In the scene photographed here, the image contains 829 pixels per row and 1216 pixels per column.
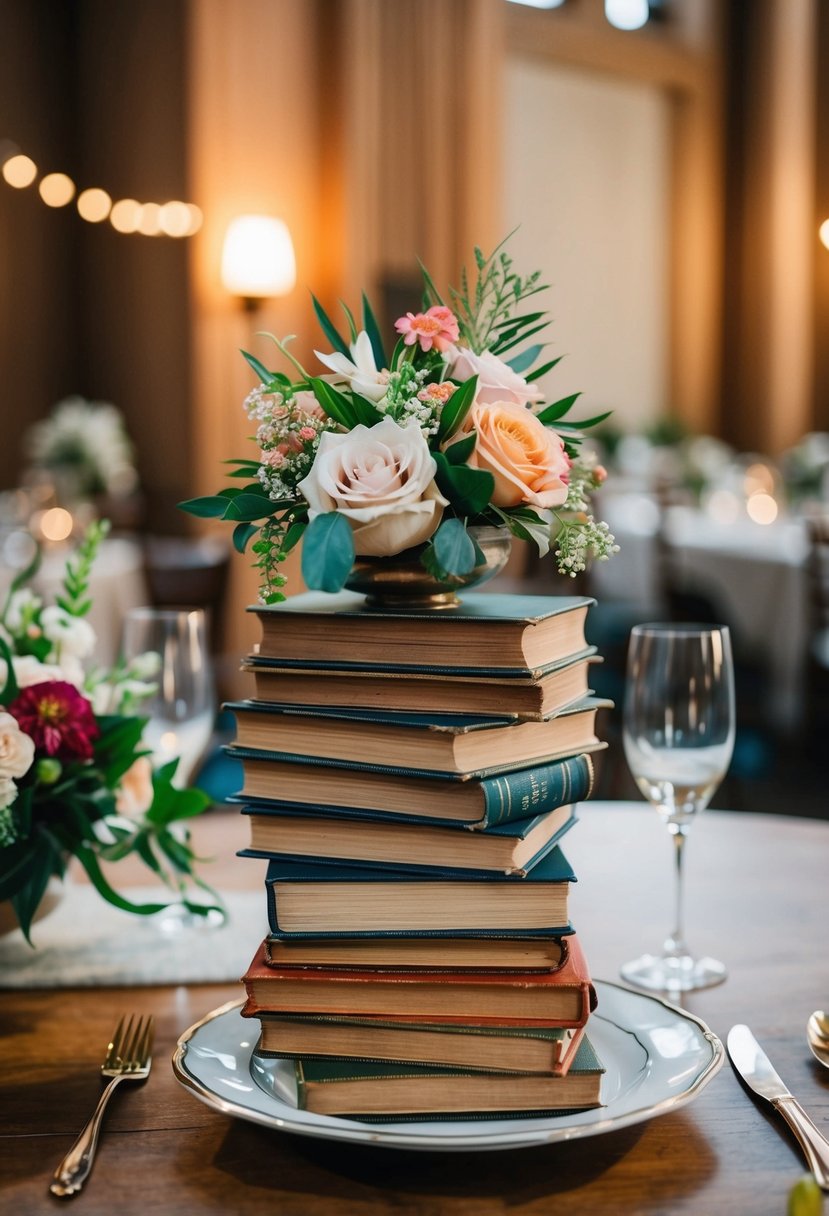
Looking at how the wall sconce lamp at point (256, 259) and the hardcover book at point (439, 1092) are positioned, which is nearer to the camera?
the hardcover book at point (439, 1092)

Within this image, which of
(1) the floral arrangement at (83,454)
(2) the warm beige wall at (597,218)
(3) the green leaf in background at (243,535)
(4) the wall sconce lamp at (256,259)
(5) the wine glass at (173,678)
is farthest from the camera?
(2) the warm beige wall at (597,218)

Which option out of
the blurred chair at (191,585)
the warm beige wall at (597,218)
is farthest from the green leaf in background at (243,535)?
the warm beige wall at (597,218)

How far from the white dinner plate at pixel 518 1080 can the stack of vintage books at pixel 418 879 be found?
0.02 metres

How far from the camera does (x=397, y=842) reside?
78 centimetres

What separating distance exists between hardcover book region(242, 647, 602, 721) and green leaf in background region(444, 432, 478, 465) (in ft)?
0.43

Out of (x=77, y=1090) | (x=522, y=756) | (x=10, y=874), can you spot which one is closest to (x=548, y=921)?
(x=522, y=756)

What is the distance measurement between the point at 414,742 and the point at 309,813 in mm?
84

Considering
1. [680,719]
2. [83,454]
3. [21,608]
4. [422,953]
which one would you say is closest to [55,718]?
[21,608]

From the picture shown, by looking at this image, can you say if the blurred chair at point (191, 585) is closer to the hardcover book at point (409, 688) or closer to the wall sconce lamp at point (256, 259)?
the wall sconce lamp at point (256, 259)

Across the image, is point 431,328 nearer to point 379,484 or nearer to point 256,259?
point 379,484

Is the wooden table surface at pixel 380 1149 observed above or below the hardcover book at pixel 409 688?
below

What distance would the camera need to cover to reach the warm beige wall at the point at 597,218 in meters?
9.31

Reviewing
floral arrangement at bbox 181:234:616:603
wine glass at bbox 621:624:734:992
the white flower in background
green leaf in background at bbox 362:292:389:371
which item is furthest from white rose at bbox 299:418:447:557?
the white flower in background

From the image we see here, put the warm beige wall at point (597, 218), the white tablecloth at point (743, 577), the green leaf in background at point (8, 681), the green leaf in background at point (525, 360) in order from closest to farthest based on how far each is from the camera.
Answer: the green leaf in background at point (525, 360), the green leaf in background at point (8, 681), the white tablecloth at point (743, 577), the warm beige wall at point (597, 218)
